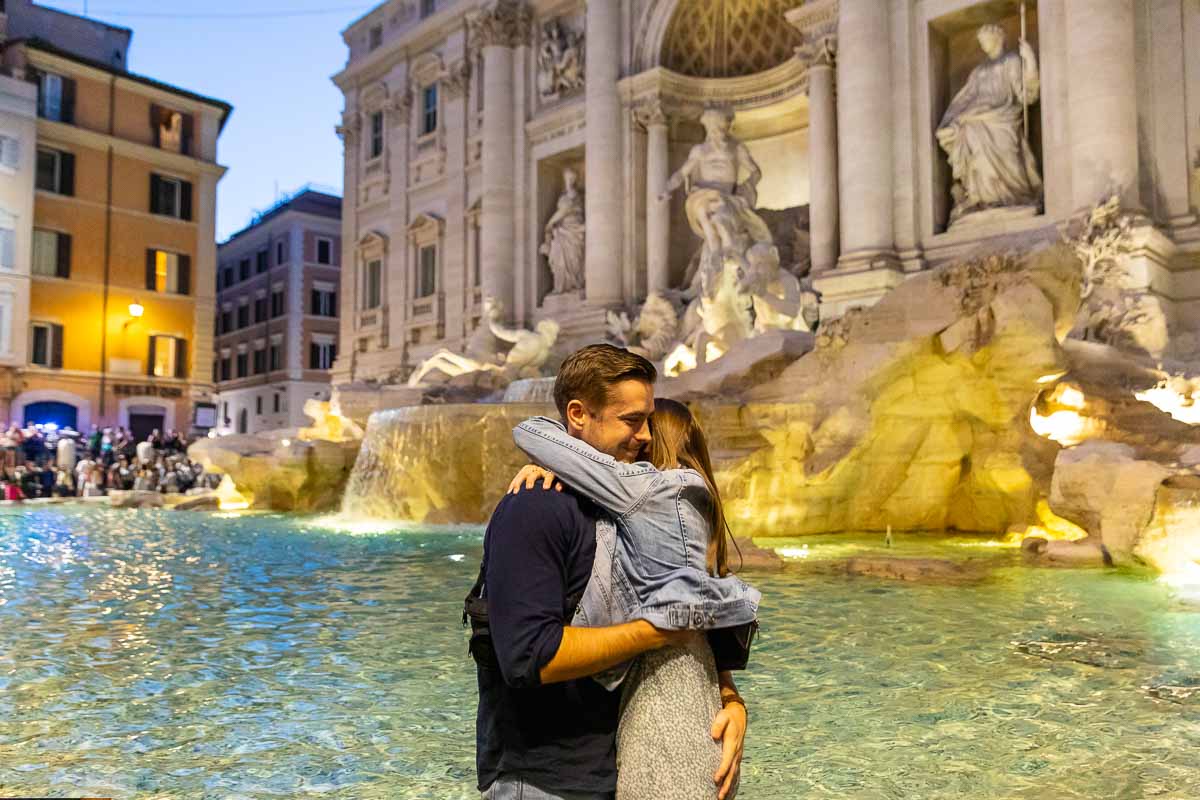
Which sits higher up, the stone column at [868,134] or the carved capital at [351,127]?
the carved capital at [351,127]

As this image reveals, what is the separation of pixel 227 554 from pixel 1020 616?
6.39 metres

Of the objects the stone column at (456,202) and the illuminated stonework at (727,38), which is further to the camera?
the stone column at (456,202)

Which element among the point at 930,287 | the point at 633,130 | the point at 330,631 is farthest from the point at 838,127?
the point at 330,631

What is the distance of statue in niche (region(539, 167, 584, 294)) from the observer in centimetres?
2073

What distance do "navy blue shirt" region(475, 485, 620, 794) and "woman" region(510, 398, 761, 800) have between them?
0.12 ft

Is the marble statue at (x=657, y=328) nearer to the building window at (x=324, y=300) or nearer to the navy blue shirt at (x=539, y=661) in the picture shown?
the navy blue shirt at (x=539, y=661)

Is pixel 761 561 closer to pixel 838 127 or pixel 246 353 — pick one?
pixel 838 127

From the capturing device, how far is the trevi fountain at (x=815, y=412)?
3438 millimetres

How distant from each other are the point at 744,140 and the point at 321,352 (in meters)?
22.9

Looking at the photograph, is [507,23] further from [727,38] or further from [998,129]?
[998,129]

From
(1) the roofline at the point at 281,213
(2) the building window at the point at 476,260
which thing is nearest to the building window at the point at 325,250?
(1) the roofline at the point at 281,213

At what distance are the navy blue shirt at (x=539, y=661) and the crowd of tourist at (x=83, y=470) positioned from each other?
17795mm

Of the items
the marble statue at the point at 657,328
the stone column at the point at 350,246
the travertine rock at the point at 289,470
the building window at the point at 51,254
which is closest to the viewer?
the travertine rock at the point at 289,470

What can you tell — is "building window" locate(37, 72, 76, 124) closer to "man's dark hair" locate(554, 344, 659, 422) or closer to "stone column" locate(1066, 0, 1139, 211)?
"stone column" locate(1066, 0, 1139, 211)
